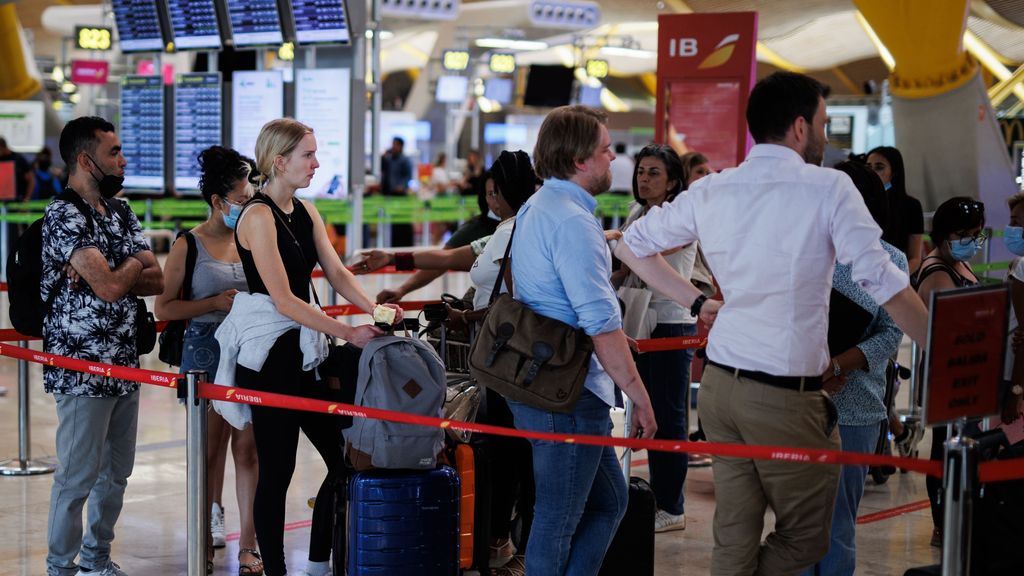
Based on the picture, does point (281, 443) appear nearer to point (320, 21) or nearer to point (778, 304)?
point (778, 304)

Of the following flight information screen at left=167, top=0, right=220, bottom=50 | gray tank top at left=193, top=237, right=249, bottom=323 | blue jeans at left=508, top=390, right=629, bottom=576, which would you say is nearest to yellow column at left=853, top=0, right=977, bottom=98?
flight information screen at left=167, top=0, right=220, bottom=50

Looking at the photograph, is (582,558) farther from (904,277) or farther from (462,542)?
(904,277)

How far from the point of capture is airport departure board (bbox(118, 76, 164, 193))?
32.1ft

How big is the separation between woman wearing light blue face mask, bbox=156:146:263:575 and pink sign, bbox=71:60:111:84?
2209 cm

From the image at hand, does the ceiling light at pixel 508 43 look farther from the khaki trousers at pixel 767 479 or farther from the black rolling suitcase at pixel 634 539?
the khaki trousers at pixel 767 479

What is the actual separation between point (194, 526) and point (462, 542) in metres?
0.98

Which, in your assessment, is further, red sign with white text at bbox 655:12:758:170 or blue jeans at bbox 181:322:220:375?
red sign with white text at bbox 655:12:758:170

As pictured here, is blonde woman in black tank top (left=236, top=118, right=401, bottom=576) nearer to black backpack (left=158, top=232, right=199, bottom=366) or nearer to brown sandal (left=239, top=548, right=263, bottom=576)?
brown sandal (left=239, top=548, right=263, bottom=576)

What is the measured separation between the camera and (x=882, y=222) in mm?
3867

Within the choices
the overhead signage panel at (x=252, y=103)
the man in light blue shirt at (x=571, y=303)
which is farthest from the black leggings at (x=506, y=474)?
the overhead signage panel at (x=252, y=103)

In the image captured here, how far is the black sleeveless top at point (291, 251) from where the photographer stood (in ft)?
13.1

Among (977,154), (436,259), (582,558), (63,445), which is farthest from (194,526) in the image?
(977,154)

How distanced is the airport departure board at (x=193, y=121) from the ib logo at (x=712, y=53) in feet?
11.3

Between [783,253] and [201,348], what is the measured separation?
263 centimetres
